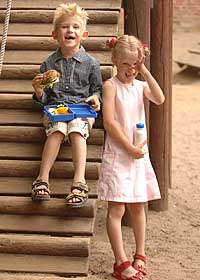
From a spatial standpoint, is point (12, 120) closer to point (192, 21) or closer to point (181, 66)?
point (181, 66)

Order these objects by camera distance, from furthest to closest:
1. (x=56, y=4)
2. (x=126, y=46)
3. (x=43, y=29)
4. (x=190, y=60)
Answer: (x=190, y=60), (x=56, y=4), (x=43, y=29), (x=126, y=46)

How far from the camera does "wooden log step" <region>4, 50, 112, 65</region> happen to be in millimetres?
5744

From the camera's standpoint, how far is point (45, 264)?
468cm

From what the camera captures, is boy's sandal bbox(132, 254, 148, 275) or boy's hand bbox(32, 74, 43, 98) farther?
boy's sandal bbox(132, 254, 148, 275)

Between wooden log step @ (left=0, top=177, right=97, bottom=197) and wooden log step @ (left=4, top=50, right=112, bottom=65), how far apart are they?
105cm

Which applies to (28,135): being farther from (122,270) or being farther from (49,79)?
(122,270)

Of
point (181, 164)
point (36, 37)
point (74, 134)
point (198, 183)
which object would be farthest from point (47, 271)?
point (181, 164)

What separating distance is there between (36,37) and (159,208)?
192 cm

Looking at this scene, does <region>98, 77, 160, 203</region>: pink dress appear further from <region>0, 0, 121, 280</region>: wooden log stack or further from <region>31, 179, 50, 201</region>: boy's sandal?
Answer: <region>31, 179, 50, 201</region>: boy's sandal

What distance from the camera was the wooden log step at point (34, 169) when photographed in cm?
504

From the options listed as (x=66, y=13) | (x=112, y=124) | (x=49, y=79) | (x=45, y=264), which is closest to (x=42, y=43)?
(x=66, y=13)

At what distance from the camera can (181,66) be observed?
512 inches

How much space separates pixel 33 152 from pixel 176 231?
172 cm

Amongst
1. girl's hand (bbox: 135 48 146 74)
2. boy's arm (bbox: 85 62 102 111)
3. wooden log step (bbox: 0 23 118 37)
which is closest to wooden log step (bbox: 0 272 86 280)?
boy's arm (bbox: 85 62 102 111)
